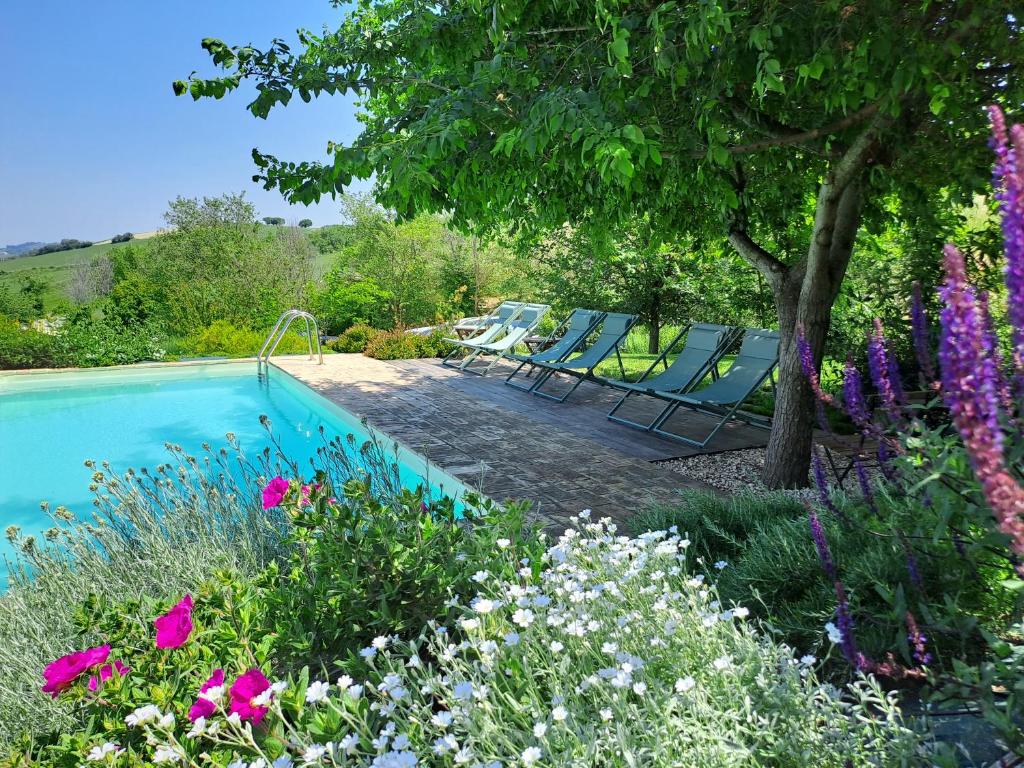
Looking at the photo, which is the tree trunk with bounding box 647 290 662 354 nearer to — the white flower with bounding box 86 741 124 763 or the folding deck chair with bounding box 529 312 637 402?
the folding deck chair with bounding box 529 312 637 402

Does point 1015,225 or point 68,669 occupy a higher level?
point 1015,225

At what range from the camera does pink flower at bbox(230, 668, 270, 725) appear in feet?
5.11

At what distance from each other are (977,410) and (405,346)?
12317mm

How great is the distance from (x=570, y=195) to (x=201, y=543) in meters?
3.50

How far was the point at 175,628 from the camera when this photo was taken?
186 cm

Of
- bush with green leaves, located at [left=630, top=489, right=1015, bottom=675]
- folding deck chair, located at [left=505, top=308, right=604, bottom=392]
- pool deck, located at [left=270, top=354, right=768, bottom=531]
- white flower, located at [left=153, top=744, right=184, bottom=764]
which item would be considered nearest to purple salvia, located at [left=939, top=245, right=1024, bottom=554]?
bush with green leaves, located at [left=630, top=489, right=1015, bottom=675]

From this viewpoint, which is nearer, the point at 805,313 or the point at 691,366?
the point at 805,313

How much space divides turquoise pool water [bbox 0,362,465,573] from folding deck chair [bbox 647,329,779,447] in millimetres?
2339

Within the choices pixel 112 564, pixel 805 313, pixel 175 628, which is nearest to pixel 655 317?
pixel 805 313

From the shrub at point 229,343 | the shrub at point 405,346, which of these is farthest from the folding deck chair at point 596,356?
the shrub at point 229,343

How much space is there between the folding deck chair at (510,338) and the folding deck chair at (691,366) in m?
3.15

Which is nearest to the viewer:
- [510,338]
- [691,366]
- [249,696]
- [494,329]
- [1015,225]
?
[1015,225]

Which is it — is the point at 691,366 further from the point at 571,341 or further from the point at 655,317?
the point at 655,317

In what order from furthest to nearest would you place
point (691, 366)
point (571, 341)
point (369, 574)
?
point (571, 341) < point (691, 366) < point (369, 574)
